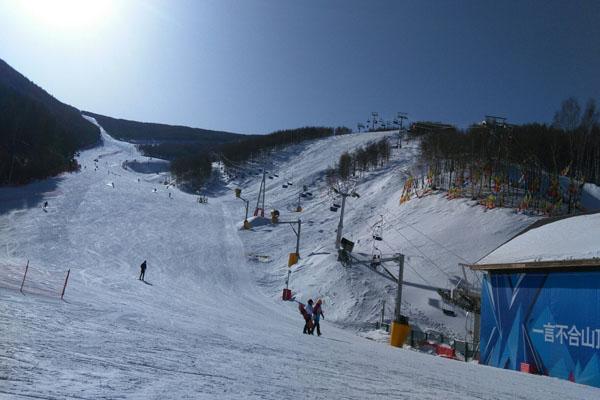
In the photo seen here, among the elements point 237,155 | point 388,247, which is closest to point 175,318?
point 388,247

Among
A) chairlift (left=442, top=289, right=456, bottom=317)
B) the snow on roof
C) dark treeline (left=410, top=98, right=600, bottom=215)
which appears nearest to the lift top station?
chairlift (left=442, top=289, right=456, bottom=317)

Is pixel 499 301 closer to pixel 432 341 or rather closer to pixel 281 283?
pixel 432 341

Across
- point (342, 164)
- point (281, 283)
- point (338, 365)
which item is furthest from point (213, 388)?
point (342, 164)

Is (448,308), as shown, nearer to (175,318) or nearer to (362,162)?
(175,318)

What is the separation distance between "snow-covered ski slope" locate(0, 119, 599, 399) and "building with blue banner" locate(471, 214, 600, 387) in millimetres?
2346

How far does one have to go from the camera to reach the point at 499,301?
17797 millimetres

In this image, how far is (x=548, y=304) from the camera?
15.2 metres

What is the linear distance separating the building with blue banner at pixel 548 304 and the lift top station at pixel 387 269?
3296 millimetres

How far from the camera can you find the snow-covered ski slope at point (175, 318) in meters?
5.85

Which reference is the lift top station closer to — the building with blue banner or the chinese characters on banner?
the building with blue banner

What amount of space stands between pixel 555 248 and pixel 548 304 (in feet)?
7.54

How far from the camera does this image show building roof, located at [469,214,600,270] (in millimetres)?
14508

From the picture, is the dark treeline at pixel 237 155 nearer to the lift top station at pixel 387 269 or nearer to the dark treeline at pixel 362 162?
the dark treeline at pixel 362 162

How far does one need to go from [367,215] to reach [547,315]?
34153mm
